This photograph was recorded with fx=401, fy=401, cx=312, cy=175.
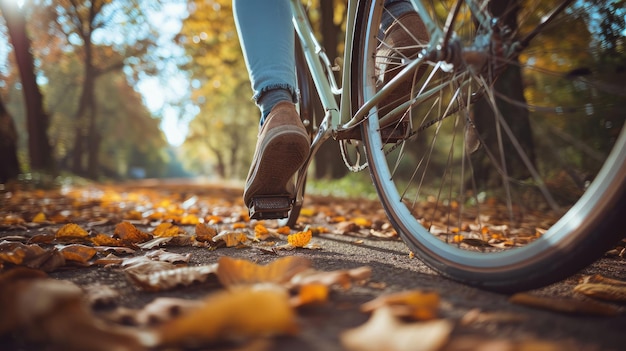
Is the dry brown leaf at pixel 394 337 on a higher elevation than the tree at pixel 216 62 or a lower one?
lower

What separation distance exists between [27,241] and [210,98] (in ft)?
62.9

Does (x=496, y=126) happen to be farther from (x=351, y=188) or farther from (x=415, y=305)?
(x=351, y=188)

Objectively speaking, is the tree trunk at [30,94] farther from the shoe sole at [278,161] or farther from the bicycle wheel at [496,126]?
the bicycle wheel at [496,126]

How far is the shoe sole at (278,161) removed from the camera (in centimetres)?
137

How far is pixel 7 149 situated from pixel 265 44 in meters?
6.11

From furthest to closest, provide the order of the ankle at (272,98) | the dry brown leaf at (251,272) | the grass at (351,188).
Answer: the grass at (351,188) < the ankle at (272,98) < the dry brown leaf at (251,272)

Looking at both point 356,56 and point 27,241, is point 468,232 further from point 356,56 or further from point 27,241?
point 27,241

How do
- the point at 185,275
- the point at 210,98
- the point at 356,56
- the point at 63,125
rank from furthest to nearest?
the point at 210,98 → the point at 63,125 → the point at 356,56 → the point at 185,275

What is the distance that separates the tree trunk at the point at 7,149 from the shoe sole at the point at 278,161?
5.70 meters

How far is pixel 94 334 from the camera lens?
1.84 ft

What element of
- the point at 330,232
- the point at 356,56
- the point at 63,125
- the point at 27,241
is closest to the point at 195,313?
the point at 356,56

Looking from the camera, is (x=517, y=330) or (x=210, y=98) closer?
(x=517, y=330)

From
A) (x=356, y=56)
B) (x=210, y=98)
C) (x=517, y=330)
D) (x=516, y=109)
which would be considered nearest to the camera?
(x=517, y=330)

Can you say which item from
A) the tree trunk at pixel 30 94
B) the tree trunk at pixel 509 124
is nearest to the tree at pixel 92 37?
the tree trunk at pixel 30 94
